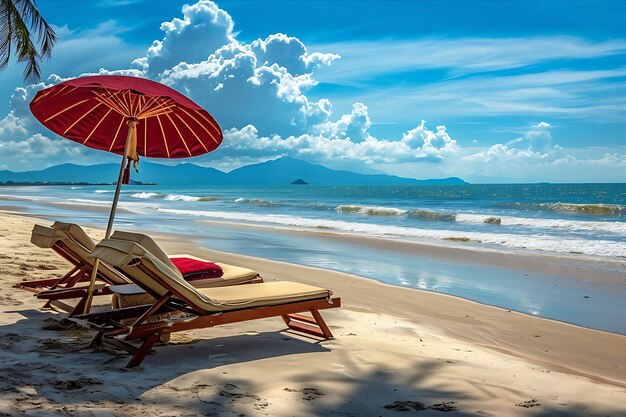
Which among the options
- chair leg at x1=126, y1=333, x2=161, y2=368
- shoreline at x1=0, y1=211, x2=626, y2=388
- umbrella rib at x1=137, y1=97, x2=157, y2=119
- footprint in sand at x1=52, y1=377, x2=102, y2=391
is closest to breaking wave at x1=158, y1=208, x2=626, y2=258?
shoreline at x1=0, y1=211, x2=626, y2=388

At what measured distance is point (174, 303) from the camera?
4.92 meters

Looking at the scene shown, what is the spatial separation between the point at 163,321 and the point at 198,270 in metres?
1.54

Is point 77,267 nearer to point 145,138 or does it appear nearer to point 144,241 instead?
point 145,138

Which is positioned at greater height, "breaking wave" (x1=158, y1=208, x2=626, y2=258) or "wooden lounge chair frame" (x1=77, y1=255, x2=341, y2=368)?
"wooden lounge chair frame" (x1=77, y1=255, x2=341, y2=368)

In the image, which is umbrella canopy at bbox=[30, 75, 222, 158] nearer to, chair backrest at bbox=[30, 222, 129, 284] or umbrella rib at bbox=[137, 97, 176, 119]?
umbrella rib at bbox=[137, 97, 176, 119]

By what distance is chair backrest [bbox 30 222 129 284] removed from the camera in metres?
5.68

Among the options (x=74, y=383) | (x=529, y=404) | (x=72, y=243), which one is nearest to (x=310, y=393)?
(x=529, y=404)

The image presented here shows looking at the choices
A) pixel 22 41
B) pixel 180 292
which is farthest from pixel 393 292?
pixel 22 41

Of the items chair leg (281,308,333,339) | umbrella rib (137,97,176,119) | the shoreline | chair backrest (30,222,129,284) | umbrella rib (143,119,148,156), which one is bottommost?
the shoreline

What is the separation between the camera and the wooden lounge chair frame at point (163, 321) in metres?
4.34

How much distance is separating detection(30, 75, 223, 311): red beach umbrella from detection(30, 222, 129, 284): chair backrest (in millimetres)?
252

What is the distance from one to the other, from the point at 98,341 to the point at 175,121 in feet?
8.95

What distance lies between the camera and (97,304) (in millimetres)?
6492

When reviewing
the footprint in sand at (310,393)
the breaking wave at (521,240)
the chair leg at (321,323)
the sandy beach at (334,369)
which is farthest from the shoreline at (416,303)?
the breaking wave at (521,240)
